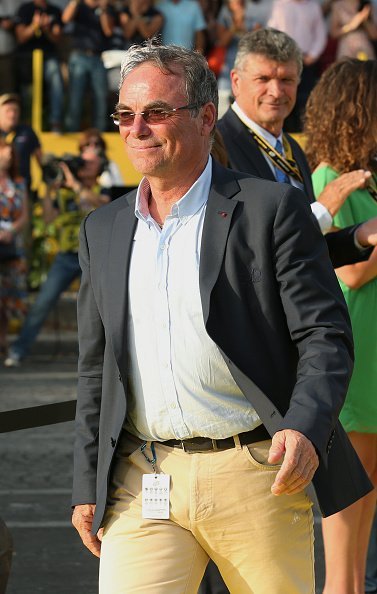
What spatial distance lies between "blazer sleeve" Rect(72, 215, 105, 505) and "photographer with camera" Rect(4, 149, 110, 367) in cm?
928

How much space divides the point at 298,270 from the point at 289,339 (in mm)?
202

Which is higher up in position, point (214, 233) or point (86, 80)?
point (214, 233)

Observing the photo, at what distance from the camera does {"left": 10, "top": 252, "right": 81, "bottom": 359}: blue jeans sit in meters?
12.8

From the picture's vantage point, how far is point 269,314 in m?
3.12

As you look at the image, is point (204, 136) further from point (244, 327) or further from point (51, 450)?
point (51, 450)

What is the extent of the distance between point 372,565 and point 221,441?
2509mm

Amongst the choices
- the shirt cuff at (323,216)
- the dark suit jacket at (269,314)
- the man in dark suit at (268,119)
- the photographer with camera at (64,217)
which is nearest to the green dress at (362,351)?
the man in dark suit at (268,119)

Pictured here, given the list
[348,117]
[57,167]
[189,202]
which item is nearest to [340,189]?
[348,117]

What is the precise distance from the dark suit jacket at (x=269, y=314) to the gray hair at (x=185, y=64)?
23 centimetres

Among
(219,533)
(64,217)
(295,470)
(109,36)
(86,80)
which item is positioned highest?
(295,470)

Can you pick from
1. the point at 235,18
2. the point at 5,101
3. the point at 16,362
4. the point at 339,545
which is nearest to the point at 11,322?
the point at 16,362

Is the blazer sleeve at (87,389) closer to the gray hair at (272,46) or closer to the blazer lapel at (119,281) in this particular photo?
the blazer lapel at (119,281)

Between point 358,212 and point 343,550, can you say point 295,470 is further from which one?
point 358,212

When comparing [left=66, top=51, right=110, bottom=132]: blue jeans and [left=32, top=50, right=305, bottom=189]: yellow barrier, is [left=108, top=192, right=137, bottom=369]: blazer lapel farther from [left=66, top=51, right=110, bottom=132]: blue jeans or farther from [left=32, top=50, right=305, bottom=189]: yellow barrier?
[left=32, top=50, right=305, bottom=189]: yellow barrier
